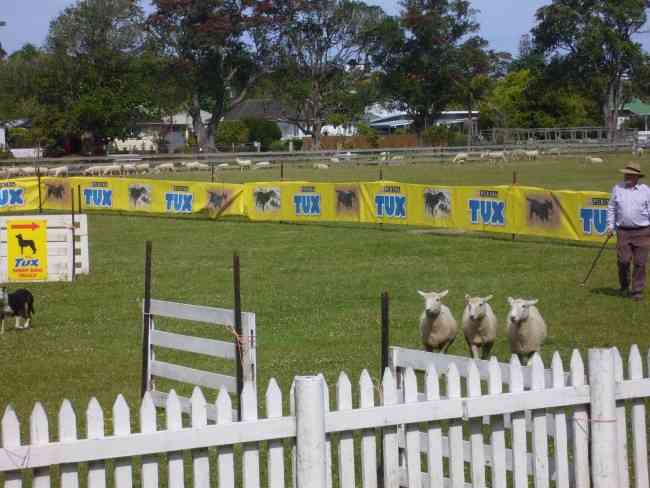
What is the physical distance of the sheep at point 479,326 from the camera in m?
11.1

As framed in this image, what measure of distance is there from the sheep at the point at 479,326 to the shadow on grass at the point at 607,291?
17.8 ft

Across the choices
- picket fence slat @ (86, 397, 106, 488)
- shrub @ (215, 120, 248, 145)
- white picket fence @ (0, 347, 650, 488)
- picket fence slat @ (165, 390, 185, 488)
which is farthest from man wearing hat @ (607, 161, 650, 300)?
shrub @ (215, 120, 248, 145)

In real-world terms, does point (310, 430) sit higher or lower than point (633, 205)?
lower

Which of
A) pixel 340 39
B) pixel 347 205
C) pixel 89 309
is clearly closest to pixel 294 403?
pixel 89 309

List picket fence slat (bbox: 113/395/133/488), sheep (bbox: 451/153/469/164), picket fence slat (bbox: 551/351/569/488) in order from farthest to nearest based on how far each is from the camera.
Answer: sheep (bbox: 451/153/469/164)
picket fence slat (bbox: 551/351/569/488)
picket fence slat (bbox: 113/395/133/488)

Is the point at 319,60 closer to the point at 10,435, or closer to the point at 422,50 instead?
the point at 422,50

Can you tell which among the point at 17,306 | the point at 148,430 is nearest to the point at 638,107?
the point at 17,306

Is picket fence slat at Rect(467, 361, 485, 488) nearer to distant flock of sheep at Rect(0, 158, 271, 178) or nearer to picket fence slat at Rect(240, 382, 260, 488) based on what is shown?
picket fence slat at Rect(240, 382, 260, 488)

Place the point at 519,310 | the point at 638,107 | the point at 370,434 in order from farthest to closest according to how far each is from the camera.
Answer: the point at 638,107
the point at 519,310
the point at 370,434

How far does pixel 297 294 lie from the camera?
16.6 metres

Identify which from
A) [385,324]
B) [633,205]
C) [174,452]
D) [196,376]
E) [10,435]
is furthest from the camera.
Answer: [633,205]

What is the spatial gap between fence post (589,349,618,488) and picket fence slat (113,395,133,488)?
2423 mm

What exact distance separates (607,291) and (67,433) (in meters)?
12.9

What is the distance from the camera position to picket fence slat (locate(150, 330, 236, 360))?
336 inches
